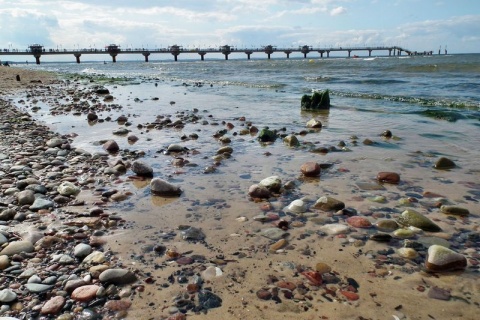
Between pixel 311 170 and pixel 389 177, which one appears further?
pixel 311 170

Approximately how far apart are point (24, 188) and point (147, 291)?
3.24m

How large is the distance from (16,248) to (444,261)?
3.92 m

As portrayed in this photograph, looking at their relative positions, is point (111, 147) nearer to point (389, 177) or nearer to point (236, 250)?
point (236, 250)

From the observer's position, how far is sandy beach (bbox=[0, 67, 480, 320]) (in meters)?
2.66

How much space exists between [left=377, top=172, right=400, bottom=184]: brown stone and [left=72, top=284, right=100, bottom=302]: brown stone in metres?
4.19

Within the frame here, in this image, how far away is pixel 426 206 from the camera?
4.39m

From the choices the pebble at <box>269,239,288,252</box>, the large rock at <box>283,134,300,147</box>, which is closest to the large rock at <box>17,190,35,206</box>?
the pebble at <box>269,239,288,252</box>

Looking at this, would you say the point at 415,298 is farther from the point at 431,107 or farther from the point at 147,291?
the point at 431,107

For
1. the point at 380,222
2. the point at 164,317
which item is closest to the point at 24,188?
the point at 164,317

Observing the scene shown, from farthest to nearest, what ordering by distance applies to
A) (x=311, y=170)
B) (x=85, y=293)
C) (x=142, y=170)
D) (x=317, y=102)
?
(x=317, y=102)
(x=142, y=170)
(x=311, y=170)
(x=85, y=293)

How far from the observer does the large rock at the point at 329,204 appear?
4.32m

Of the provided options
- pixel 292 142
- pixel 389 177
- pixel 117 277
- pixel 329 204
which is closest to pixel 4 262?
pixel 117 277

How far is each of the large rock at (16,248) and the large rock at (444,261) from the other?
3.69 meters

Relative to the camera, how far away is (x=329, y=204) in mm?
4344
